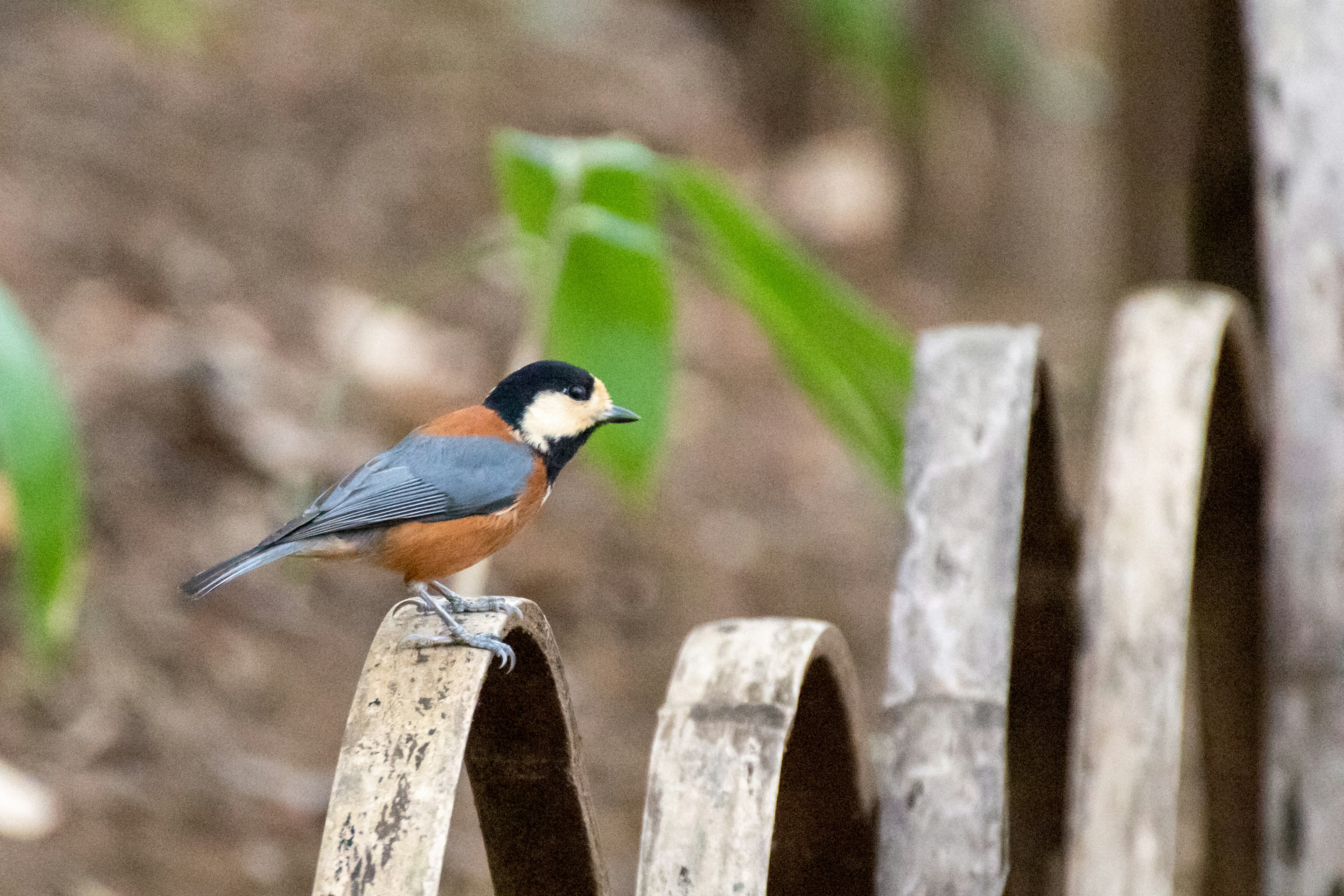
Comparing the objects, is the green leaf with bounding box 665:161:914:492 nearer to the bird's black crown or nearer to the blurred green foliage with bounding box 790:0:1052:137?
the bird's black crown

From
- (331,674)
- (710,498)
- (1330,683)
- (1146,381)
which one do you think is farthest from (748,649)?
(710,498)

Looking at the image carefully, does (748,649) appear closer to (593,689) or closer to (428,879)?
(428,879)

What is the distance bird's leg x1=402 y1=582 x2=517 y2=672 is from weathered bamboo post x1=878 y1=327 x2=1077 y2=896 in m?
0.39

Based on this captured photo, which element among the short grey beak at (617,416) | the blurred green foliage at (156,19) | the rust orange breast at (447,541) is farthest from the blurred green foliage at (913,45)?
the rust orange breast at (447,541)

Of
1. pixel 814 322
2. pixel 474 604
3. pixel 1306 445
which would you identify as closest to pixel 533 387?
pixel 474 604

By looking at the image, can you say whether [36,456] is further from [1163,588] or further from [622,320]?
[1163,588]

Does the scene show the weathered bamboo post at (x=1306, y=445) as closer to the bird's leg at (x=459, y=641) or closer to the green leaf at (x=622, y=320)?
the green leaf at (x=622, y=320)

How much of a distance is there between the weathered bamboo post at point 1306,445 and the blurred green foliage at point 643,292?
534 mm

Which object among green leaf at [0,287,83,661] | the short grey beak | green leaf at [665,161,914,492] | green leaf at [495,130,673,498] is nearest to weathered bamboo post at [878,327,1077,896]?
the short grey beak

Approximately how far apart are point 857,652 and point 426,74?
2.68 meters

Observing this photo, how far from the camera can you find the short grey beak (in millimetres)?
1642

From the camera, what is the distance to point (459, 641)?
1.08 meters

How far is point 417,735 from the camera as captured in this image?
3.10 ft

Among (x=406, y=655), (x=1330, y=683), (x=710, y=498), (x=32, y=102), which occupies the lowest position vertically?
(x=406, y=655)
